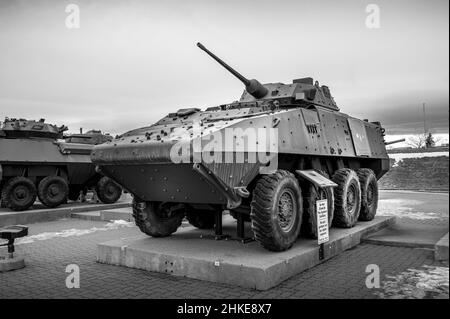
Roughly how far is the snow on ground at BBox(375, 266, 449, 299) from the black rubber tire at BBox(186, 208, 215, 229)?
11.9 ft

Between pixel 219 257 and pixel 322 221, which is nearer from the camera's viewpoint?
pixel 219 257

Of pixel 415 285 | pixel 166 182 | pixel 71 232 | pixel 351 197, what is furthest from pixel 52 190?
pixel 415 285

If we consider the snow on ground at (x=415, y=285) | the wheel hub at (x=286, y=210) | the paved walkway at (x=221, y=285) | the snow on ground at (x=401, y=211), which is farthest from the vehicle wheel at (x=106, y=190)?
the snow on ground at (x=415, y=285)

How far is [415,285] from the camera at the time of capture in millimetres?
4965

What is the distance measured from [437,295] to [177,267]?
9.86 feet

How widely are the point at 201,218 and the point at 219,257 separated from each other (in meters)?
2.60

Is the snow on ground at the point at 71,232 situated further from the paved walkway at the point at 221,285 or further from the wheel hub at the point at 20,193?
the wheel hub at the point at 20,193

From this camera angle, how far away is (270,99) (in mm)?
7609

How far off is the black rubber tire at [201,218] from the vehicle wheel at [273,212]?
2.31 meters

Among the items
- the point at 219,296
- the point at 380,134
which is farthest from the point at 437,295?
the point at 380,134

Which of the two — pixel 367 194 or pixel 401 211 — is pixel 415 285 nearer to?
pixel 367 194

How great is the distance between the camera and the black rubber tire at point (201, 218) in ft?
26.3

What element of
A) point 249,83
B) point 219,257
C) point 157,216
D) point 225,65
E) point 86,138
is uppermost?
point 225,65

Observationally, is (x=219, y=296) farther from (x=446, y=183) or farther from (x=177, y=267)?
(x=446, y=183)
